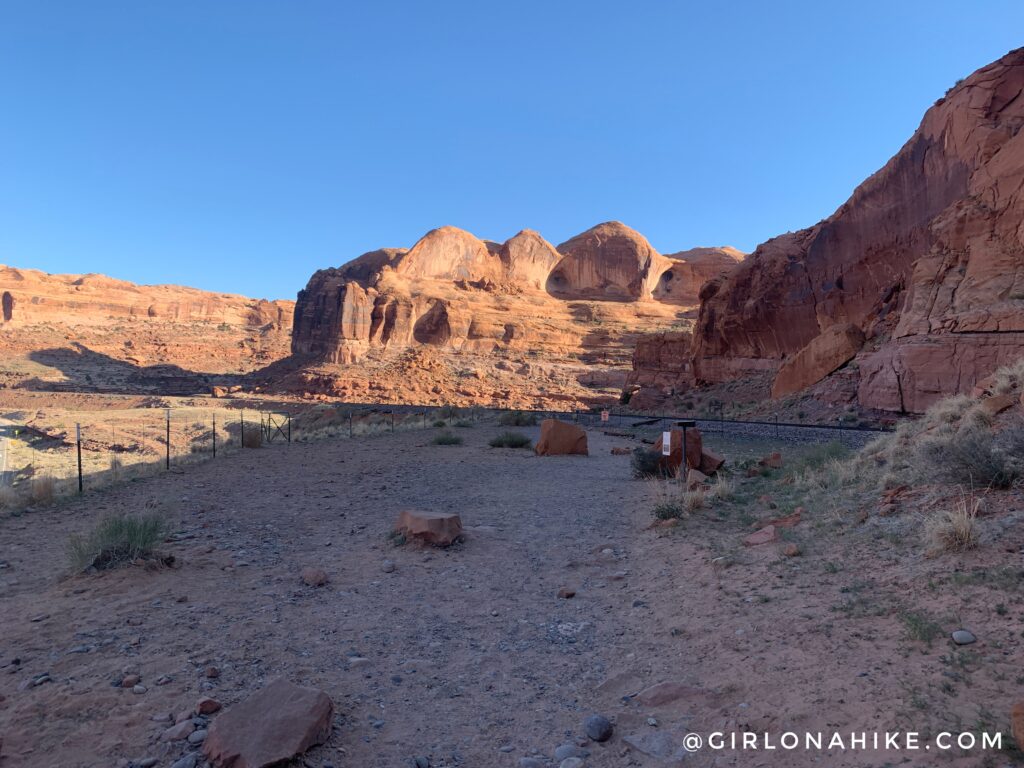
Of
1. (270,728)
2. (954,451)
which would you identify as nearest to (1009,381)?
(954,451)

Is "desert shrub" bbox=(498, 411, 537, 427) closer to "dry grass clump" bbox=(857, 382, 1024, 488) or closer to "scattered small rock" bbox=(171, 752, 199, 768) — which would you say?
"dry grass clump" bbox=(857, 382, 1024, 488)

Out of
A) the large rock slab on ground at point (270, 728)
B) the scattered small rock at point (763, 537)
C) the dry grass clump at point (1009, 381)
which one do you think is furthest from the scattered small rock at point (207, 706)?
the dry grass clump at point (1009, 381)

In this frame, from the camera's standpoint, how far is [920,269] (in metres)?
23.9

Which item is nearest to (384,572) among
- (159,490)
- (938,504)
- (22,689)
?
(22,689)

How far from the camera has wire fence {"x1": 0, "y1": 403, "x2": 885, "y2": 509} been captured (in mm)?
13617

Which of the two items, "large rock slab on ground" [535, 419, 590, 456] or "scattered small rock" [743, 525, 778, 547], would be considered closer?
"scattered small rock" [743, 525, 778, 547]

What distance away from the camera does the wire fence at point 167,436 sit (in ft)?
44.7

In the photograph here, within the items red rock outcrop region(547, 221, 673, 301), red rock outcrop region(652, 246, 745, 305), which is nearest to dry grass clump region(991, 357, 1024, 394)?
red rock outcrop region(547, 221, 673, 301)

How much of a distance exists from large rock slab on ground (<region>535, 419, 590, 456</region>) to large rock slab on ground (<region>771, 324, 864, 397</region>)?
18.0 m

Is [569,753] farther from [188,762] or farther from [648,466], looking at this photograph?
[648,466]

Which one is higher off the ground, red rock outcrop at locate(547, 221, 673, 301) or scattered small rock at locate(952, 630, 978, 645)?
red rock outcrop at locate(547, 221, 673, 301)

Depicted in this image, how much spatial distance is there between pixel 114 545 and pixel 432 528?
348 cm

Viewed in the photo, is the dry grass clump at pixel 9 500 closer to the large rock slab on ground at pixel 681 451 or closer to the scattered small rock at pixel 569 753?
the scattered small rock at pixel 569 753

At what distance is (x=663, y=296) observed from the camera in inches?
4230
